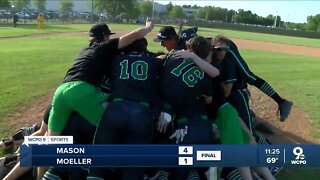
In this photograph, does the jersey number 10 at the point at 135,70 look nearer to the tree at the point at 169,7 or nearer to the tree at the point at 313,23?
the tree at the point at 313,23

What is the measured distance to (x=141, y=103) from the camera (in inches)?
194

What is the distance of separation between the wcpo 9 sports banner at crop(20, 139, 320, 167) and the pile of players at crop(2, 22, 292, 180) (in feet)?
2.98

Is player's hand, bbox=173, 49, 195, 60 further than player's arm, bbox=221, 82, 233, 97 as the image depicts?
No

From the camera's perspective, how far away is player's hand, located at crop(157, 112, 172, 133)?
5.07 metres

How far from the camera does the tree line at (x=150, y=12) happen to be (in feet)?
338

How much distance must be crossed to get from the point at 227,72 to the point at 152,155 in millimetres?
2185

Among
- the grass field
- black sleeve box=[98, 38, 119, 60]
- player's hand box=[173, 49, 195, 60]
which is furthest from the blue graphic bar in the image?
the grass field

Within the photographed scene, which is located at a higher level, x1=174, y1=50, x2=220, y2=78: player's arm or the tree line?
x1=174, y1=50, x2=220, y2=78: player's arm

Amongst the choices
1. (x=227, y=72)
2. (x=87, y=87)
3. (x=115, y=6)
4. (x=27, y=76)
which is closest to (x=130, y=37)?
(x=87, y=87)

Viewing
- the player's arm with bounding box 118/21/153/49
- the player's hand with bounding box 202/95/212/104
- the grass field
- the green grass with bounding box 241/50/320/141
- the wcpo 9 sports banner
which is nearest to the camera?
the wcpo 9 sports banner

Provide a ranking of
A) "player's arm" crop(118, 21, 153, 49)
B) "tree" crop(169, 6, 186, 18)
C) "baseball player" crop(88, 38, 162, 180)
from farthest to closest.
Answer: "tree" crop(169, 6, 186, 18) → "player's arm" crop(118, 21, 153, 49) → "baseball player" crop(88, 38, 162, 180)

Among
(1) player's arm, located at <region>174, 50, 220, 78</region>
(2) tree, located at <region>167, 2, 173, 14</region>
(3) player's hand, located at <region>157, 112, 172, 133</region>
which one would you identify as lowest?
(2) tree, located at <region>167, 2, 173, 14</region>

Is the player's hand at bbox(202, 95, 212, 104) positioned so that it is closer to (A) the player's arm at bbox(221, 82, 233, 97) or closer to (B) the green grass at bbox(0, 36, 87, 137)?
(A) the player's arm at bbox(221, 82, 233, 97)

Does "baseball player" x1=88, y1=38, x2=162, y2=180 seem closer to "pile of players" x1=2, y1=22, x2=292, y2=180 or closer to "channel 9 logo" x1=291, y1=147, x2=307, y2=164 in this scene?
"pile of players" x1=2, y1=22, x2=292, y2=180
